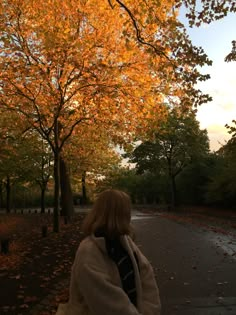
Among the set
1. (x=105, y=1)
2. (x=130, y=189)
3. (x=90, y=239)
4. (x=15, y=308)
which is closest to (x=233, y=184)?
(x=105, y=1)

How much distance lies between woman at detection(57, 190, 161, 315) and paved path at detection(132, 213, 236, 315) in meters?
3.69

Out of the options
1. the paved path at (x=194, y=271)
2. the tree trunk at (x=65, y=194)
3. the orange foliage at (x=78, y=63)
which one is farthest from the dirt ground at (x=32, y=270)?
the tree trunk at (x=65, y=194)

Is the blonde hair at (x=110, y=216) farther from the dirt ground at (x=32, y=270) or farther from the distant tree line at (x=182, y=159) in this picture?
the distant tree line at (x=182, y=159)

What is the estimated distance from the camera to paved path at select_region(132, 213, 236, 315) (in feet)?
20.9

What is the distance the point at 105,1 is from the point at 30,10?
317 cm

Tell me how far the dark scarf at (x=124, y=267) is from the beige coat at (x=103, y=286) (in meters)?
0.03

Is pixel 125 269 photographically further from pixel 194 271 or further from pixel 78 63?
pixel 78 63

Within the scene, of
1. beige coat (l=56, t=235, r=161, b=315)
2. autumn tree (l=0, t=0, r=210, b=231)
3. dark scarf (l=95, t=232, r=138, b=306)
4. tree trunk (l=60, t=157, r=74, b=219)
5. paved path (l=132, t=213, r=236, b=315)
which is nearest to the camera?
beige coat (l=56, t=235, r=161, b=315)

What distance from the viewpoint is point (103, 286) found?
2.45 m

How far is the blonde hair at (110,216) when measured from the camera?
8.69 feet

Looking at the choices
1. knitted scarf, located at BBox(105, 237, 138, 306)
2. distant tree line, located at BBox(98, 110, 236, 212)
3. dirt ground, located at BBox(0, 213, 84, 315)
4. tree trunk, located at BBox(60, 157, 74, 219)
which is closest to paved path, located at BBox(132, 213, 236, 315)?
dirt ground, located at BBox(0, 213, 84, 315)

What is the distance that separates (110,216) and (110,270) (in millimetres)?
380

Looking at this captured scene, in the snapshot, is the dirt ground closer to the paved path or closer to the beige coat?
the paved path

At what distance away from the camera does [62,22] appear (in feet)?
48.0
